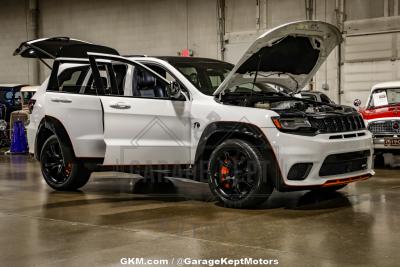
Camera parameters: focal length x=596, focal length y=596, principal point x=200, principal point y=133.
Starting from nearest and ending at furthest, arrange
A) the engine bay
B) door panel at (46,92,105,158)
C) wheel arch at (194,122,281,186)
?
wheel arch at (194,122,281,186) → the engine bay → door panel at (46,92,105,158)

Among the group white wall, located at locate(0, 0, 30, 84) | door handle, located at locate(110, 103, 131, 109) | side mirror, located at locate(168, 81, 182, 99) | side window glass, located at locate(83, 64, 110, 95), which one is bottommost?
door handle, located at locate(110, 103, 131, 109)

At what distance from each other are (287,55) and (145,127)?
6.70 ft

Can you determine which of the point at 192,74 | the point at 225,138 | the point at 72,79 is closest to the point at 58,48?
the point at 72,79

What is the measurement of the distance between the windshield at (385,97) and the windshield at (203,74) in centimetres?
Answer: 514

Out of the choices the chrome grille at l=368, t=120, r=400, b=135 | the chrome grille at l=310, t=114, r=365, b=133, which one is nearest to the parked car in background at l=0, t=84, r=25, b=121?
the chrome grille at l=368, t=120, r=400, b=135

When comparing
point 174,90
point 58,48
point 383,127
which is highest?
point 58,48

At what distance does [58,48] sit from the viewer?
9.07 metres

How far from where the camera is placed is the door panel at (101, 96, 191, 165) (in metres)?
7.14

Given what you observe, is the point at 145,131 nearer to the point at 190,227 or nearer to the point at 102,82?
the point at 102,82

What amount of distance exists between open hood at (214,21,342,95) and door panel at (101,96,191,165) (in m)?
0.62

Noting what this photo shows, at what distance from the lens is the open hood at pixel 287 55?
23.0 ft

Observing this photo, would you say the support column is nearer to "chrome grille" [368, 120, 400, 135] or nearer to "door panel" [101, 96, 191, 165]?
"chrome grille" [368, 120, 400, 135]

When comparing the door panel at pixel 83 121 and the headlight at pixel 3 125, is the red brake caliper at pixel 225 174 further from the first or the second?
the headlight at pixel 3 125

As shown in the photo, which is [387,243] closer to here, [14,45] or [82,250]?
[82,250]
